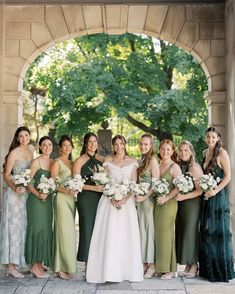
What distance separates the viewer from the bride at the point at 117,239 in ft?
19.1

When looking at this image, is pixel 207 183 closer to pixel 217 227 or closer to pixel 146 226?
pixel 217 227

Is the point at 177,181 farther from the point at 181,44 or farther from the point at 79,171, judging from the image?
the point at 181,44

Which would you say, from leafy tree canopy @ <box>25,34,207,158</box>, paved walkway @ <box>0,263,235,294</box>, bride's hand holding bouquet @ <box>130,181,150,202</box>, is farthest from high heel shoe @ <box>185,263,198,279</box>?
leafy tree canopy @ <box>25,34,207,158</box>

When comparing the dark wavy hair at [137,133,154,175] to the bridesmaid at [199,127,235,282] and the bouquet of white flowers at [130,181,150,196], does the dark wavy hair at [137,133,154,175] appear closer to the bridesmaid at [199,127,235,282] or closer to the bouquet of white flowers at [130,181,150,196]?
the bouquet of white flowers at [130,181,150,196]

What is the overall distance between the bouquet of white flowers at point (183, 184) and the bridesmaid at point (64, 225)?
1.18 m

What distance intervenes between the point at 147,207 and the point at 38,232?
1.29 m

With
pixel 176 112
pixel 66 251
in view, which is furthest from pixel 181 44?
pixel 176 112

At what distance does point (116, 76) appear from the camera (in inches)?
536

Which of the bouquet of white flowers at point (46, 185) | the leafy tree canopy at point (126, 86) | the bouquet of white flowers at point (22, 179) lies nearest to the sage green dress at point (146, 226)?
the bouquet of white flowers at point (46, 185)

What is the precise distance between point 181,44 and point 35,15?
2.26 metres

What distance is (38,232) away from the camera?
6027 mm

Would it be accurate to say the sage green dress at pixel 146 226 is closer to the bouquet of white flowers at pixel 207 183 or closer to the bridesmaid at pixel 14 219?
the bouquet of white flowers at pixel 207 183

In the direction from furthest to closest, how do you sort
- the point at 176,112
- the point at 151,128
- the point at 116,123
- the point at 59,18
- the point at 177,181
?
the point at 116,123
the point at 151,128
the point at 176,112
the point at 59,18
the point at 177,181

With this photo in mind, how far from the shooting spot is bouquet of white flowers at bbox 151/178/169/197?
5766 mm
